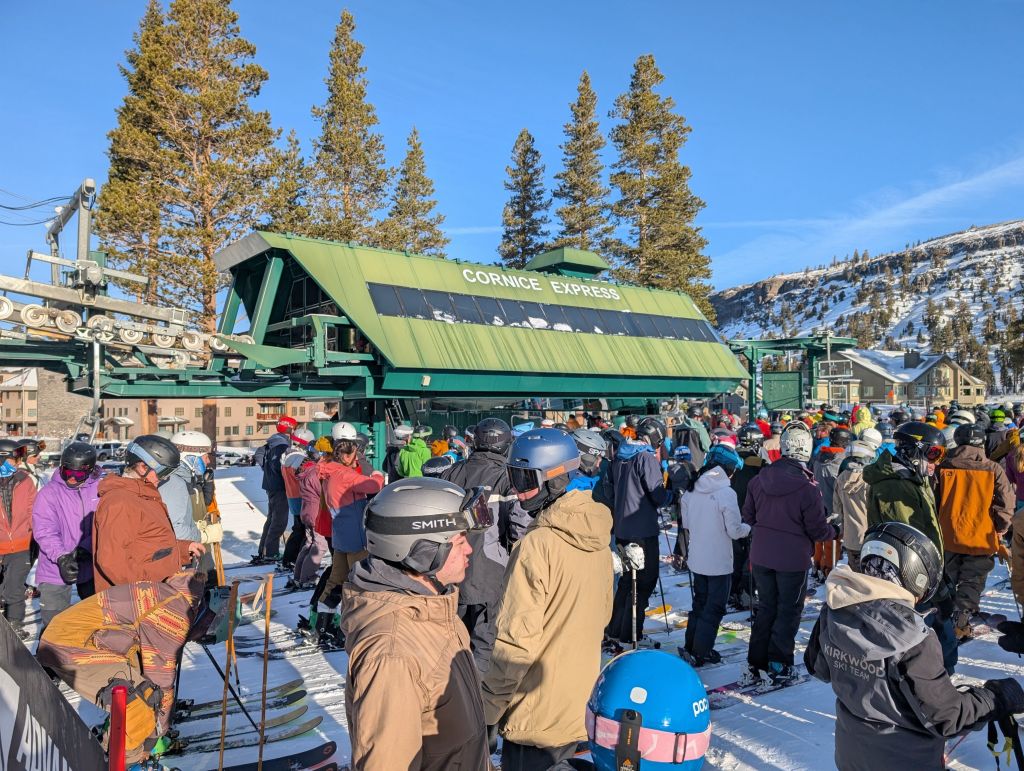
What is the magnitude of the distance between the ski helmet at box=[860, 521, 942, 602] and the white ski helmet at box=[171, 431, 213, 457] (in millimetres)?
5995

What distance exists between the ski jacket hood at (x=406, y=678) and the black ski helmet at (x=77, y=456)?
183 inches

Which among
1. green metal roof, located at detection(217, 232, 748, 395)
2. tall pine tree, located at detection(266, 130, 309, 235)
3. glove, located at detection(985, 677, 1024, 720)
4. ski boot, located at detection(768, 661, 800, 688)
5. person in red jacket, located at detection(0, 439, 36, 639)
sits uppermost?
tall pine tree, located at detection(266, 130, 309, 235)

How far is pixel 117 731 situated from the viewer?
204 centimetres

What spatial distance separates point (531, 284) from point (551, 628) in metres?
16.5

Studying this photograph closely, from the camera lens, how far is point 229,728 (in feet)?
15.1

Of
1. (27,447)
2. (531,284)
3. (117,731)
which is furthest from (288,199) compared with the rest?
(117,731)

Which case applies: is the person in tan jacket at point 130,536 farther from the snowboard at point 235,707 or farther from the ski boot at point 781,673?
the ski boot at point 781,673

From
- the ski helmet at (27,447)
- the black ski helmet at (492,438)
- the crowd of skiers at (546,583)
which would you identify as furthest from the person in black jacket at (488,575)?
the ski helmet at (27,447)

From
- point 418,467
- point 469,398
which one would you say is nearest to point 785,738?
point 418,467

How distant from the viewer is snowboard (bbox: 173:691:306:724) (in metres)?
4.68

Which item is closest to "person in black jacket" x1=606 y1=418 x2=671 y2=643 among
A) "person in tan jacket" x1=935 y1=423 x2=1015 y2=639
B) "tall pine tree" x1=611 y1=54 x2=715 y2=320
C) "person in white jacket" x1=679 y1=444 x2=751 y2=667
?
"person in white jacket" x1=679 y1=444 x2=751 y2=667

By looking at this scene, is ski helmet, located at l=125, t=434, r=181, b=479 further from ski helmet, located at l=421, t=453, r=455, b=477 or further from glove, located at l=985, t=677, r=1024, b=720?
glove, located at l=985, t=677, r=1024, b=720

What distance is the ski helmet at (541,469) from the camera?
3.40 meters

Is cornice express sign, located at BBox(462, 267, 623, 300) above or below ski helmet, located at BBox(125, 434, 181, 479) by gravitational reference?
above
